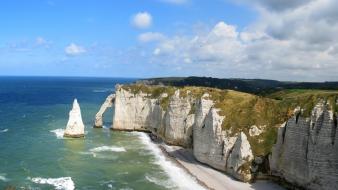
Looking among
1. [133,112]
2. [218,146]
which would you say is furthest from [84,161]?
[133,112]

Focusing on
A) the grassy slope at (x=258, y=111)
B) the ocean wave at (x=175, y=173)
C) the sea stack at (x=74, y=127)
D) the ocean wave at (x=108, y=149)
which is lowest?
the ocean wave at (x=175, y=173)

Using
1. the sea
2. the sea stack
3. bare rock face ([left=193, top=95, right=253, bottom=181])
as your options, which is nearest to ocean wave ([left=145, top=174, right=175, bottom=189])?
the sea

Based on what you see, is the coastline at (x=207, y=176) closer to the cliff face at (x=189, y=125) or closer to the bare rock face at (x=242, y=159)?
the bare rock face at (x=242, y=159)

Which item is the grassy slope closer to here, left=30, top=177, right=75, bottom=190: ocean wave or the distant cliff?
the distant cliff

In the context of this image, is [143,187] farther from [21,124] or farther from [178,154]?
[21,124]

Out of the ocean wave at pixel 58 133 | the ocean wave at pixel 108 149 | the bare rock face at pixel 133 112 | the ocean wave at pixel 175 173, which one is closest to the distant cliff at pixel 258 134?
the ocean wave at pixel 175 173

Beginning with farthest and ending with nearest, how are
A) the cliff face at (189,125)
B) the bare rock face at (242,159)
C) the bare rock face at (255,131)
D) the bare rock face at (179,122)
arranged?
1. the bare rock face at (179,122)
2. the bare rock face at (255,131)
3. the cliff face at (189,125)
4. the bare rock face at (242,159)

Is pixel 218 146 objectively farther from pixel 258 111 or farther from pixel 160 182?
pixel 160 182
